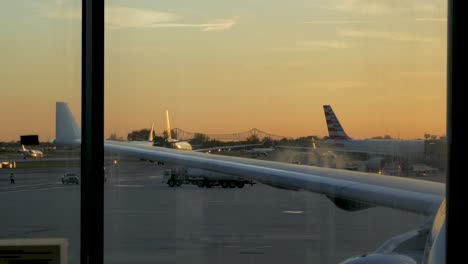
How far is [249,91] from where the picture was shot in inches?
98.8

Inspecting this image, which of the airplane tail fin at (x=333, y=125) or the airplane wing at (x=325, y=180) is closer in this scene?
the airplane tail fin at (x=333, y=125)

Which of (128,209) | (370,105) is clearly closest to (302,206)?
(370,105)

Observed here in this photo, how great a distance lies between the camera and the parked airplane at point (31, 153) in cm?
239

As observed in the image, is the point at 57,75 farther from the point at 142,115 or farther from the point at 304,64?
the point at 304,64

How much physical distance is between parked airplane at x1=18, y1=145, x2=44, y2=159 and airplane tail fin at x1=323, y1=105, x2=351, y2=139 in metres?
0.98

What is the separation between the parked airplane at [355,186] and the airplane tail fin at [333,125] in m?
0.37

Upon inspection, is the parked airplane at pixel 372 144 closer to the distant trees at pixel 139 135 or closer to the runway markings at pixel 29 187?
the distant trees at pixel 139 135

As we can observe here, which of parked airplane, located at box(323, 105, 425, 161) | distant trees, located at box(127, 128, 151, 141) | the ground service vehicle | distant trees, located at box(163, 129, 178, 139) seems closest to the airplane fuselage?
parked airplane, located at box(323, 105, 425, 161)

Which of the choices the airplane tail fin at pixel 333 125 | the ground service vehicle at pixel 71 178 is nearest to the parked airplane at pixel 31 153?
the ground service vehicle at pixel 71 178

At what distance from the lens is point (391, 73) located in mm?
2572

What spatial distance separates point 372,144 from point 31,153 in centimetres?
122

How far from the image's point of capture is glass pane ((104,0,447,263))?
2391 mm

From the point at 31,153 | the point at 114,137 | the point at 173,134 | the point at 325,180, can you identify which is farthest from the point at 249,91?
the point at 325,180

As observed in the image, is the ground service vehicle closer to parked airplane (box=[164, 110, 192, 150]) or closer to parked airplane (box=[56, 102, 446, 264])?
parked airplane (box=[56, 102, 446, 264])
